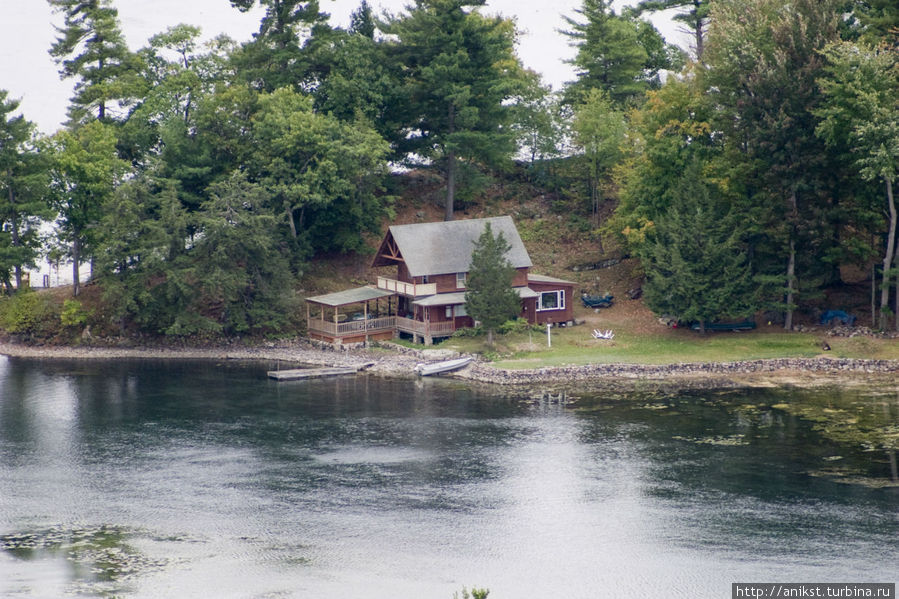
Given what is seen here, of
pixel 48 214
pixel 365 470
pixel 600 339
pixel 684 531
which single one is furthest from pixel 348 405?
pixel 48 214

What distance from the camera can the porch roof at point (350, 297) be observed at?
65250 millimetres

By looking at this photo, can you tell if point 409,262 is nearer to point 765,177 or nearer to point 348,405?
point 348,405

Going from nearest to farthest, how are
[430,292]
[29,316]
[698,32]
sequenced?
[430,292] → [29,316] → [698,32]

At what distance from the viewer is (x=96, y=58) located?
75.8m

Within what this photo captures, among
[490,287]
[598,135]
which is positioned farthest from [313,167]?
[598,135]

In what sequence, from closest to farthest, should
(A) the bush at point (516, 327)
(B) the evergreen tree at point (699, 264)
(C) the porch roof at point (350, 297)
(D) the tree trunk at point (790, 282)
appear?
(B) the evergreen tree at point (699, 264) → (D) the tree trunk at point (790, 282) → (A) the bush at point (516, 327) → (C) the porch roof at point (350, 297)

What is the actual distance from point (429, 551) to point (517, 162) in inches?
2166

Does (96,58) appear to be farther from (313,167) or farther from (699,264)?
Answer: (699,264)

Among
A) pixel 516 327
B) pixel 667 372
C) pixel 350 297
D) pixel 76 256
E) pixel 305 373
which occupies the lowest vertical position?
pixel 667 372

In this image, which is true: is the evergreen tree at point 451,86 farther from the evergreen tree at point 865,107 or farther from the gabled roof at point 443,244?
the evergreen tree at point 865,107

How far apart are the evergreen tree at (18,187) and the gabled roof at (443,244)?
21.5 metres

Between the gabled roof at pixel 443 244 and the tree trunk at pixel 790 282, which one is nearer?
the tree trunk at pixel 790 282

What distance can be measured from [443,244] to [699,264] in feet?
49.2

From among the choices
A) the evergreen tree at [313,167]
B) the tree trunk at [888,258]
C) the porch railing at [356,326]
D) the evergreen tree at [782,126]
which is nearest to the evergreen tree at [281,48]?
the evergreen tree at [313,167]
